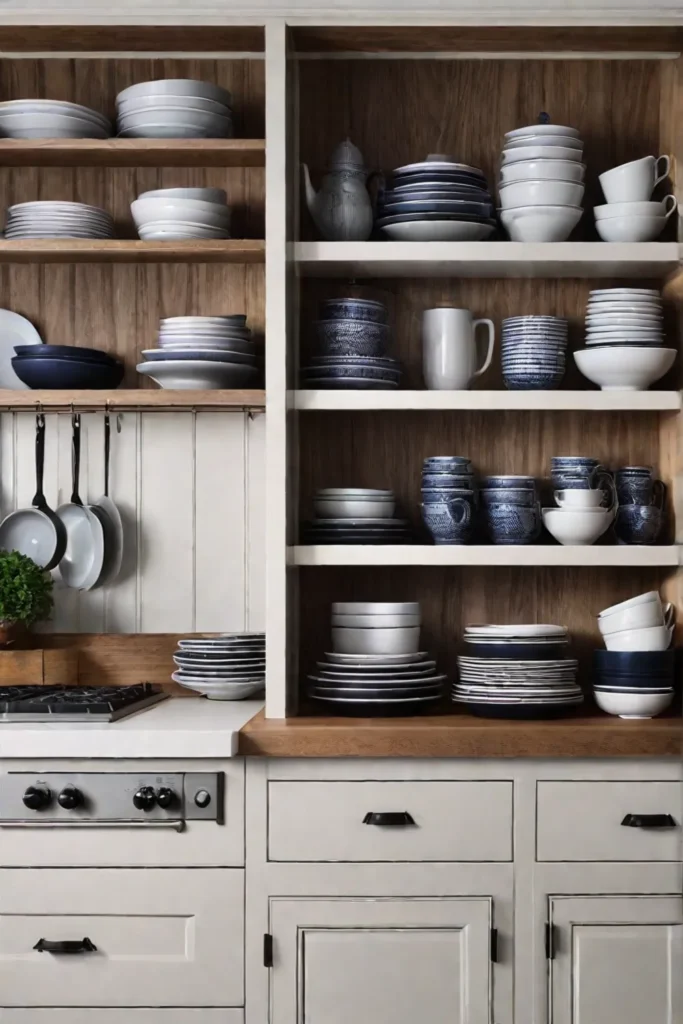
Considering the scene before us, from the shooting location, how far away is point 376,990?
2.18 meters

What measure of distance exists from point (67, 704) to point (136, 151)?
1.24 meters

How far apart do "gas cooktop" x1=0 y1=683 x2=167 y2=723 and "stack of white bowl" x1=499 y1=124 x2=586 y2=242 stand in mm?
1332

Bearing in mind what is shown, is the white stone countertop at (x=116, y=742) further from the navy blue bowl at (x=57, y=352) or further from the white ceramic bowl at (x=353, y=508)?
the navy blue bowl at (x=57, y=352)

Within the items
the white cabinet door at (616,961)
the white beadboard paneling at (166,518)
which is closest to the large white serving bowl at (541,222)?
the white beadboard paneling at (166,518)

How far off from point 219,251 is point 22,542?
86 cm

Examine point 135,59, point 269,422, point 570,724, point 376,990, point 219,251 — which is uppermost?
point 135,59

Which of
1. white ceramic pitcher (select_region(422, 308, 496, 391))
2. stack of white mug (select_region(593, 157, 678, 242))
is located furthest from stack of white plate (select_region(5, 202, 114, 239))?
stack of white mug (select_region(593, 157, 678, 242))

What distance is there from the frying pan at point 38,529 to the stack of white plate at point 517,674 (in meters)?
1.02

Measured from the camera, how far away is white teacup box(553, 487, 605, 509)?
2.50m

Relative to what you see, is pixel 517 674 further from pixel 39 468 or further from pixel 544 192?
pixel 39 468

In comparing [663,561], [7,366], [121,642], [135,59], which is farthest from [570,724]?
[135,59]

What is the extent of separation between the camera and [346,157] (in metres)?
2.54

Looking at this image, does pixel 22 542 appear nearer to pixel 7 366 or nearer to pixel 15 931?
pixel 7 366

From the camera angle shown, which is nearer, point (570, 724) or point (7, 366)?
→ point (570, 724)
